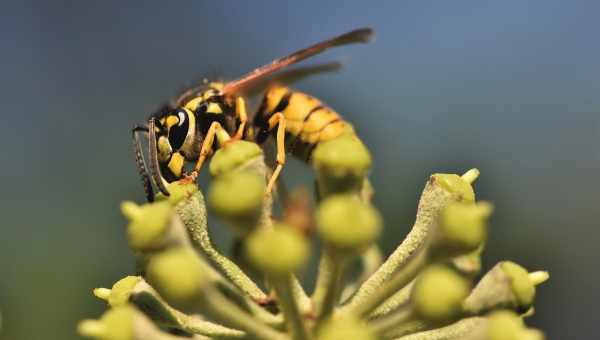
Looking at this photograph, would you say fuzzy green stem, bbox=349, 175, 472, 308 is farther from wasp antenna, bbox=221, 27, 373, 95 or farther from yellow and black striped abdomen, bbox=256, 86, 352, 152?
yellow and black striped abdomen, bbox=256, 86, 352, 152

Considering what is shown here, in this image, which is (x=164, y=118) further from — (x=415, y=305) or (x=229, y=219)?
(x=415, y=305)

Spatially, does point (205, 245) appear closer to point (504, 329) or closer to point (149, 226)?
point (149, 226)

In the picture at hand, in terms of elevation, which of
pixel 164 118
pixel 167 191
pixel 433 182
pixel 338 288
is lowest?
pixel 338 288

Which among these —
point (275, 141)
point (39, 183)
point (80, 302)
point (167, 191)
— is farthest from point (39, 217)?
point (167, 191)

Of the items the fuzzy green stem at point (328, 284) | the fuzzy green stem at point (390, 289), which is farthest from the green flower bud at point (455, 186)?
the fuzzy green stem at point (328, 284)

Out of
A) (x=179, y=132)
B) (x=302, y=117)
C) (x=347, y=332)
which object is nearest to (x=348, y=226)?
(x=347, y=332)

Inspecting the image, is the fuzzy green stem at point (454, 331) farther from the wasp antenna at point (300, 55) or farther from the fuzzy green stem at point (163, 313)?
the wasp antenna at point (300, 55)
